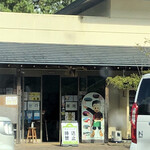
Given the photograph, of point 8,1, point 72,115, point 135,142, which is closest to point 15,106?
point 72,115

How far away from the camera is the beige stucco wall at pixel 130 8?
59.1 feet

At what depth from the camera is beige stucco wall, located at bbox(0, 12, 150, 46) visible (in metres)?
17.1

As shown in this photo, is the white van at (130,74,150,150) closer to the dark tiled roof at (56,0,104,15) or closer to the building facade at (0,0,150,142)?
the building facade at (0,0,150,142)

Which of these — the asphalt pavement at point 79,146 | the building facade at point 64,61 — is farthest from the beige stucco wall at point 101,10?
the asphalt pavement at point 79,146

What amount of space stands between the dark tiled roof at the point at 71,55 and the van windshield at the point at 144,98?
793 cm

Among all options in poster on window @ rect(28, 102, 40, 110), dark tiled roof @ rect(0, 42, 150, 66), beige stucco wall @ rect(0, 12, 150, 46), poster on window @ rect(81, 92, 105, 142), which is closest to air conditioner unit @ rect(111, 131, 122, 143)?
poster on window @ rect(81, 92, 105, 142)

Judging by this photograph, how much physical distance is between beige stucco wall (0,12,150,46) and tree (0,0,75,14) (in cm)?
1143

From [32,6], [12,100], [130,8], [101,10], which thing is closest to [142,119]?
[12,100]

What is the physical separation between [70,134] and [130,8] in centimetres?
677

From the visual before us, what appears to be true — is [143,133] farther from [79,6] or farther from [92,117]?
[79,6]

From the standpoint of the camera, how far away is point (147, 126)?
657 centimetres

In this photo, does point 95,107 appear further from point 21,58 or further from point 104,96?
point 21,58

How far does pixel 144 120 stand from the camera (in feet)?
21.6

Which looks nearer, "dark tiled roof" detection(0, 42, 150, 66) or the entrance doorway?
"dark tiled roof" detection(0, 42, 150, 66)
